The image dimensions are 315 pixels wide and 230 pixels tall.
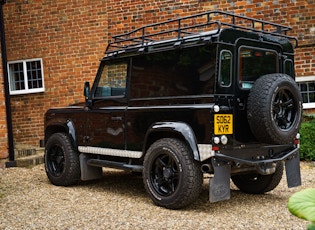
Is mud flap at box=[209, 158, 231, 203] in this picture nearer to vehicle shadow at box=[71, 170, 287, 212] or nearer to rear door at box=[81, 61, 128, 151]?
vehicle shadow at box=[71, 170, 287, 212]

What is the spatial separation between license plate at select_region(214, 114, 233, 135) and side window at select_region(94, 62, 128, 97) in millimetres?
1750

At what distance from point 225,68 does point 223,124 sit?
0.64m

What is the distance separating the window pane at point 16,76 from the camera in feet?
40.6

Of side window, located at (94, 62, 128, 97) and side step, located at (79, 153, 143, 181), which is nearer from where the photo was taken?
side window, located at (94, 62, 128, 97)

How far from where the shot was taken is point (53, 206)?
5.27 m

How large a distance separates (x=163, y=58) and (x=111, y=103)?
1183mm

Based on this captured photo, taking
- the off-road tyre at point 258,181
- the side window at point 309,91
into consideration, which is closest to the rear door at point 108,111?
the off-road tyre at point 258,181

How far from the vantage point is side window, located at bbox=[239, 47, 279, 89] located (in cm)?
499

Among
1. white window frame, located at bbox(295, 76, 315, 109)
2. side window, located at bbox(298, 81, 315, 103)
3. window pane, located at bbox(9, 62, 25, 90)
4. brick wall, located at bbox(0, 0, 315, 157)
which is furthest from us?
window pane, located at bbox(9, 62, 25, 90)

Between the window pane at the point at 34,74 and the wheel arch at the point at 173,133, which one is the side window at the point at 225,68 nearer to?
the wheel arch at the point at 173,133

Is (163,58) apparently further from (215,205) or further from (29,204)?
(29,204)

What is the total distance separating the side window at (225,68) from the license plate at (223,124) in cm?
37

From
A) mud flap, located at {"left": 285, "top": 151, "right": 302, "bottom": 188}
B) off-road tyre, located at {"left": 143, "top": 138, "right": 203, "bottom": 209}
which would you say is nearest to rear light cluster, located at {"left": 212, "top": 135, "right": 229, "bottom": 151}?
off-road tyre, located at {"left": 143, "top": 138, "right": 203, "bottom": 209}

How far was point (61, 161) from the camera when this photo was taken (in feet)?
22.5
